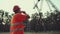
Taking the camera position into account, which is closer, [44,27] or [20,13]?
[20,13]

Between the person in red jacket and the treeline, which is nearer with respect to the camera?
the person in red jacket

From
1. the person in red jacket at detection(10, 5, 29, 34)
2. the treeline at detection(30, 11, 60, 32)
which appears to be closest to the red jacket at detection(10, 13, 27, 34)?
the person in red jacket at detection(10, 5, 29, 34)

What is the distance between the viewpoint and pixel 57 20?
50.7m

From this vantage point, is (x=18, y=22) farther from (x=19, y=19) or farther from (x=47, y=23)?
(x=47, y=23)

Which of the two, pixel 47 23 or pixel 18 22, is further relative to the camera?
pixel 47 23

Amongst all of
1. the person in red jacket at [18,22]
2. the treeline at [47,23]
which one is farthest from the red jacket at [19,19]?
the treeline at [47,23]

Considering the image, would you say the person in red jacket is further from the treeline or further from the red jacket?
the treeline

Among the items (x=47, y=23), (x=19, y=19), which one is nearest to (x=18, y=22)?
(x=19, y=19)

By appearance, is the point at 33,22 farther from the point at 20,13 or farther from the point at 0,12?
the point at 20,13

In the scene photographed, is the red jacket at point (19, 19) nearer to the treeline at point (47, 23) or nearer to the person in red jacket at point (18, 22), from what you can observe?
the person in red jacket at point (18, 22)

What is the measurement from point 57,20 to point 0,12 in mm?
14113

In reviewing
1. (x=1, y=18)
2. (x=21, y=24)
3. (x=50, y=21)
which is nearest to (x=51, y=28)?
(x=50, y=21)

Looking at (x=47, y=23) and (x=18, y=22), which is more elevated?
(x=18, y=22)

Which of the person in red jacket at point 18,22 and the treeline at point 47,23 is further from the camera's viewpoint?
the treeline at point 47,23
